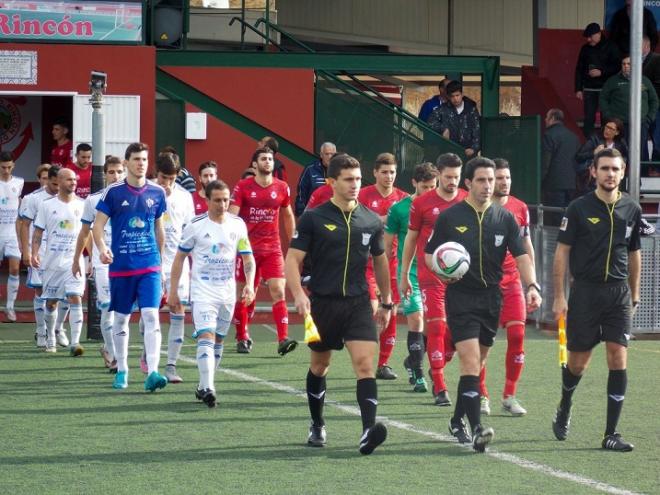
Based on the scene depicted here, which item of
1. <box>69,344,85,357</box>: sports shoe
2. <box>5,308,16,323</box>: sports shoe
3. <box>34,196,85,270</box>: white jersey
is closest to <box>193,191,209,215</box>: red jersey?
<box>5,308,16,323</box>: sports shoe

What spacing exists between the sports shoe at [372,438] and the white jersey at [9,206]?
1042 centimetres

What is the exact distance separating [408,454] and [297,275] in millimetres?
1386

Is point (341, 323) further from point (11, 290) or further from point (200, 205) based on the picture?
point (11, 290)

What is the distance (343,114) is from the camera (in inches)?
866

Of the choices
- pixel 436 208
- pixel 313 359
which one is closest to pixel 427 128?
pixel 436 208

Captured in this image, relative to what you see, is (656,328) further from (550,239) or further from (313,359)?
(313,359)

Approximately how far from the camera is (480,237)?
404 inches

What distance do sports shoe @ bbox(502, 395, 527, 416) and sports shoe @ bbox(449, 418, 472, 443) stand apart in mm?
1456

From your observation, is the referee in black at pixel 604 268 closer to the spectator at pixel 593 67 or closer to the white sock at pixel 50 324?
the white sock at pixel 50 324

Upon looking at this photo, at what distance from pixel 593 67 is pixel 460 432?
1327cm

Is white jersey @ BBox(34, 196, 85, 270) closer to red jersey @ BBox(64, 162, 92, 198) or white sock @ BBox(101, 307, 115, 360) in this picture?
white sock @ BBox(101, 307, 115, 360)

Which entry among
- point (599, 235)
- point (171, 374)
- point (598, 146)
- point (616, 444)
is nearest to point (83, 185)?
point (171, 374)

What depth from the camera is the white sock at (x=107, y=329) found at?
13984mm

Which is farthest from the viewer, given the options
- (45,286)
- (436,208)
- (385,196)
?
(45,286)
